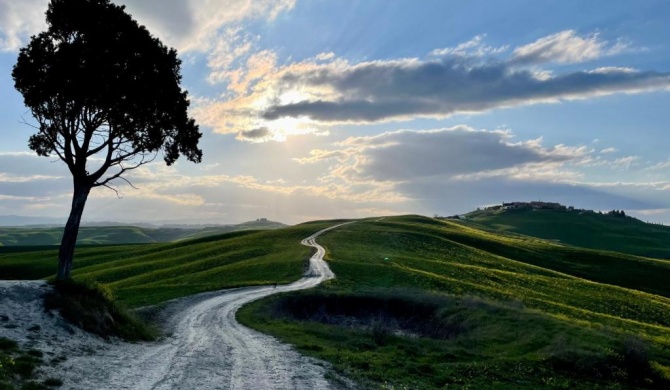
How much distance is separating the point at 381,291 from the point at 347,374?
2685 cm

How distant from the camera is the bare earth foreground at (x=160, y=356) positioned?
17078 mm

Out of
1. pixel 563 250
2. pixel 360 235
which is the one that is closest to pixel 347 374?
pixel 360 235

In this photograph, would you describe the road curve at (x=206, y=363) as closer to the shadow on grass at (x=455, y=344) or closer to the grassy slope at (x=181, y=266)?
the shadow on grass at (x=455, y=344)

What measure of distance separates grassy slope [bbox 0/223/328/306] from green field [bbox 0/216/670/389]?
0.40 meters

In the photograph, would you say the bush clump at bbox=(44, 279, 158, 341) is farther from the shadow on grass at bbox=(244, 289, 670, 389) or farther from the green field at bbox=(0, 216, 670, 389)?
the green field at bbox=(0, 216, 670, 389)

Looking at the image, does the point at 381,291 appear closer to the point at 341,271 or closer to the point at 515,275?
the point at 341,271

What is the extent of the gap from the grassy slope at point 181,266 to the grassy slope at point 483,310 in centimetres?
838

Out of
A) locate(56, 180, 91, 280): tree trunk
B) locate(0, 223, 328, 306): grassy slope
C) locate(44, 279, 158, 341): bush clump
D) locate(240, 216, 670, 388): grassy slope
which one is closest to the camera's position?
locate(44, 279, 158, 341): bush clump

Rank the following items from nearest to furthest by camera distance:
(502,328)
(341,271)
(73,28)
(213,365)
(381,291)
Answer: (213,365) < (73,28) < (502,328) < (381,291) < (341,271)

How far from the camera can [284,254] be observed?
74875mm

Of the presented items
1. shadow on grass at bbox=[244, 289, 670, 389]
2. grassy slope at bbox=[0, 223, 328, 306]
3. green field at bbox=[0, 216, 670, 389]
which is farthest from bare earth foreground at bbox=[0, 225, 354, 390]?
grassy slope at bbox=[0, 223, 328, 306]

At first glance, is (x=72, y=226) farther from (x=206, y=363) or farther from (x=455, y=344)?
(x=455, y=344)

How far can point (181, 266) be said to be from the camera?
244 ft

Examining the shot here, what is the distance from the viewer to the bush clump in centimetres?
2328
